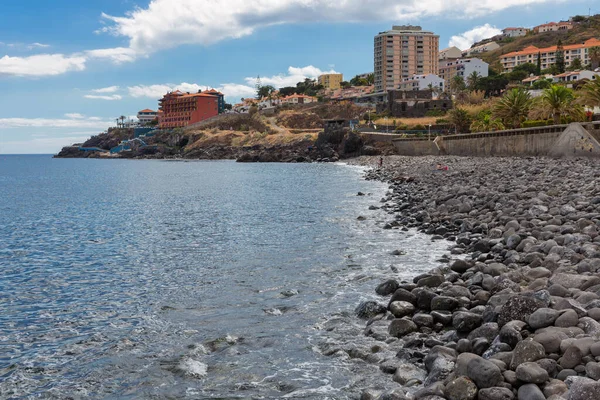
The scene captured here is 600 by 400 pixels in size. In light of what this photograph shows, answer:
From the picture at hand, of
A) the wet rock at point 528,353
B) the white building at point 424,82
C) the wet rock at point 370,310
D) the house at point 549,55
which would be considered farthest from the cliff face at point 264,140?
the wet rock at point 528,353

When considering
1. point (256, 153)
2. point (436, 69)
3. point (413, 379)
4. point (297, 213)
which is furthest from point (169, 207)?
point (436, 69)

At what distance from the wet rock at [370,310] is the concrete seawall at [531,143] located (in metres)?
31.0

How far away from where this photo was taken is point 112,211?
124ft

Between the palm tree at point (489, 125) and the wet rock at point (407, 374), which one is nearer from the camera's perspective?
the wet rock at point (407, 374)

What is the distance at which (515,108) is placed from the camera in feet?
194

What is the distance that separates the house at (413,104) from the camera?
12662cm

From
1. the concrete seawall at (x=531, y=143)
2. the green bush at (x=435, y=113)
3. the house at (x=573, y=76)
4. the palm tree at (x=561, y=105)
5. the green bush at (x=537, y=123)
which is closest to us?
the concrete seawall at (x=531, y=143)

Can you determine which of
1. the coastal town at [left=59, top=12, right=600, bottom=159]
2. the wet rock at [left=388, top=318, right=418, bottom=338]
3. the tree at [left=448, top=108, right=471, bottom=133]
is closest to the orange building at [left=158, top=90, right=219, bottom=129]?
the coastal town at [left=59, top=12, right=600, bottom=159]

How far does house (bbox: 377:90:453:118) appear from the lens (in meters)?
127

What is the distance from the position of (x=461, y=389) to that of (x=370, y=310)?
479 cm

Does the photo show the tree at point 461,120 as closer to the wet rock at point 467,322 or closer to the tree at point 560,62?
the tree at point 560,62

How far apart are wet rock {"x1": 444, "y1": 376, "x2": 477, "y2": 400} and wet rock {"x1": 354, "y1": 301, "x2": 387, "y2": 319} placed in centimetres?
453

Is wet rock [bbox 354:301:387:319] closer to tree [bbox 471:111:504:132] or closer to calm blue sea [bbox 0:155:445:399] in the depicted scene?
calm blue sea [bbox 0:155:445:399]

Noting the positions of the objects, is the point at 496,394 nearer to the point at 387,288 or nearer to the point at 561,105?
the point at 387,288
